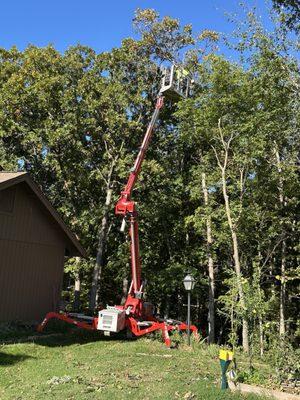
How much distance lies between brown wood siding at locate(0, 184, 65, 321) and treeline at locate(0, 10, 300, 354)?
4815 millimetres

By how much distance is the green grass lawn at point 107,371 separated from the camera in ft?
26.2

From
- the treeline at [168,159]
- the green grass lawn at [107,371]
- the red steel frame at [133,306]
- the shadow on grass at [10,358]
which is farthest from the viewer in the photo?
the treeline at [168,159]

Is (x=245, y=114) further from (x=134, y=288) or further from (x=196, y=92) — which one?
(x=134, y=288)

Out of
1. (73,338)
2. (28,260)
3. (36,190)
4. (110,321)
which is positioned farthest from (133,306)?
(36,190)

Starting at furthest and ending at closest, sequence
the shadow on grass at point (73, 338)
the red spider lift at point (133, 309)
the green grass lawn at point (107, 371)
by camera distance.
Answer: the red spider lift at point (133, 309), the shadow on grass at point (73, 338), the green grass lawn at point (107, 371)

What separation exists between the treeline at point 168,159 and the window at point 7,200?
708 centimetres

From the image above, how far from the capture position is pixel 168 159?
25.7 m

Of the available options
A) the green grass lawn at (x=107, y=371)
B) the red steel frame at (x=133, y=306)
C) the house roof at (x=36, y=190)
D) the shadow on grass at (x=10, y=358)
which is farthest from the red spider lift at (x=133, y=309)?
→ the house roof at (x=36, y=190)

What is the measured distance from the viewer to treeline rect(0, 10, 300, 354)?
19078mm

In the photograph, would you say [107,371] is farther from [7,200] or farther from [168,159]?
[168,159]

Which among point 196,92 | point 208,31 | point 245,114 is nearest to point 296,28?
point 245,114

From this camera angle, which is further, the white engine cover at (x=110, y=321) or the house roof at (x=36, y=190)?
the house roof at (x=36, y=190)

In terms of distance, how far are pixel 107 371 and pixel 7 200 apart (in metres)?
8.33

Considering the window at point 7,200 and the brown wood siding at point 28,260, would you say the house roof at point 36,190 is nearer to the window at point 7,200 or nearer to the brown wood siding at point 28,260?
the brown wood siding at point 28,260
